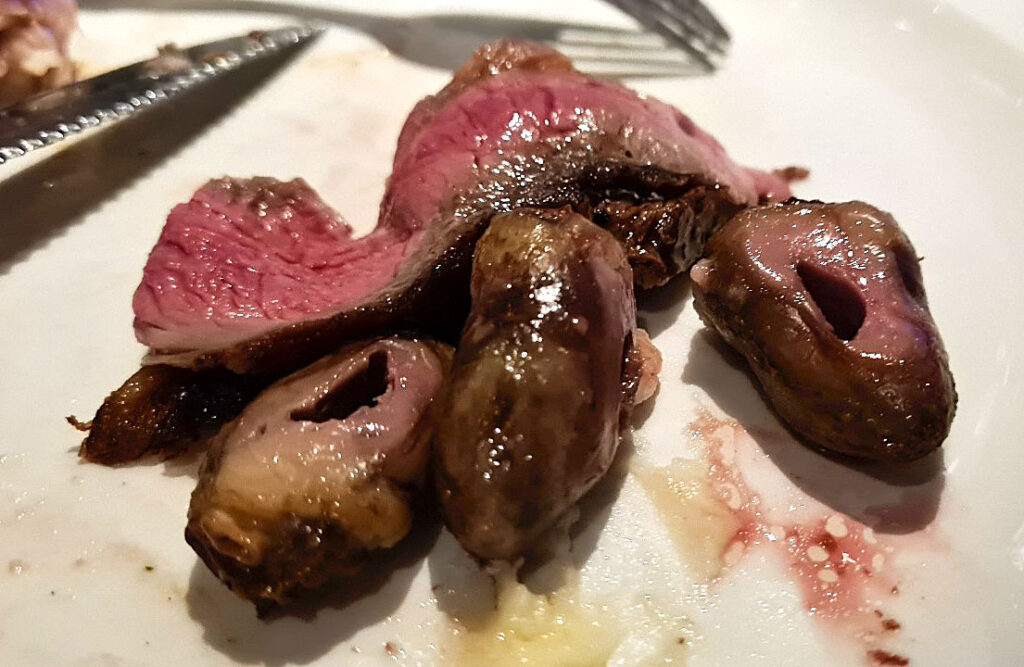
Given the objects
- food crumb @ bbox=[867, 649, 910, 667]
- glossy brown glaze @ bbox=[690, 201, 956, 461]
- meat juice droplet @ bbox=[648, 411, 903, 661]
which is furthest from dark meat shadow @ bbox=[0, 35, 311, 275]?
food crumb @ bbox=[867, 649, 910, 667]

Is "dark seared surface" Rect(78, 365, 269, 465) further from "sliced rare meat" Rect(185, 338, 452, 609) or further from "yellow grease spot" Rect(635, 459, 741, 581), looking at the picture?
"yellow grease spot" Rect(635, 459, 741, 581)

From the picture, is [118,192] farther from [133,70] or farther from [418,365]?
[418,365]

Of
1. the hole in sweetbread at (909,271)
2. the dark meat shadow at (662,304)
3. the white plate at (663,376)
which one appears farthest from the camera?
the dark meat shadow at (662,304)

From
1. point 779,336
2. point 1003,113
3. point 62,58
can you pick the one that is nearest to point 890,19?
point 1003,113

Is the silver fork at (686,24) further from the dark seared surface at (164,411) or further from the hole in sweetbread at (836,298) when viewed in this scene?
the dark seared surface at (164,411)

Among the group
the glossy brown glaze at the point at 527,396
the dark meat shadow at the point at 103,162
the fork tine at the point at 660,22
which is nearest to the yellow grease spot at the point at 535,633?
the glossy brown glaze at the point at 527,396

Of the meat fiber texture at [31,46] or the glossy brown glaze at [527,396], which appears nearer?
the glossy brown glaze at [527,396]

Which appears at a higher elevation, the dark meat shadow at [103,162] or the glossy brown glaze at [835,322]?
the glossy brown glaze at [835,322]
